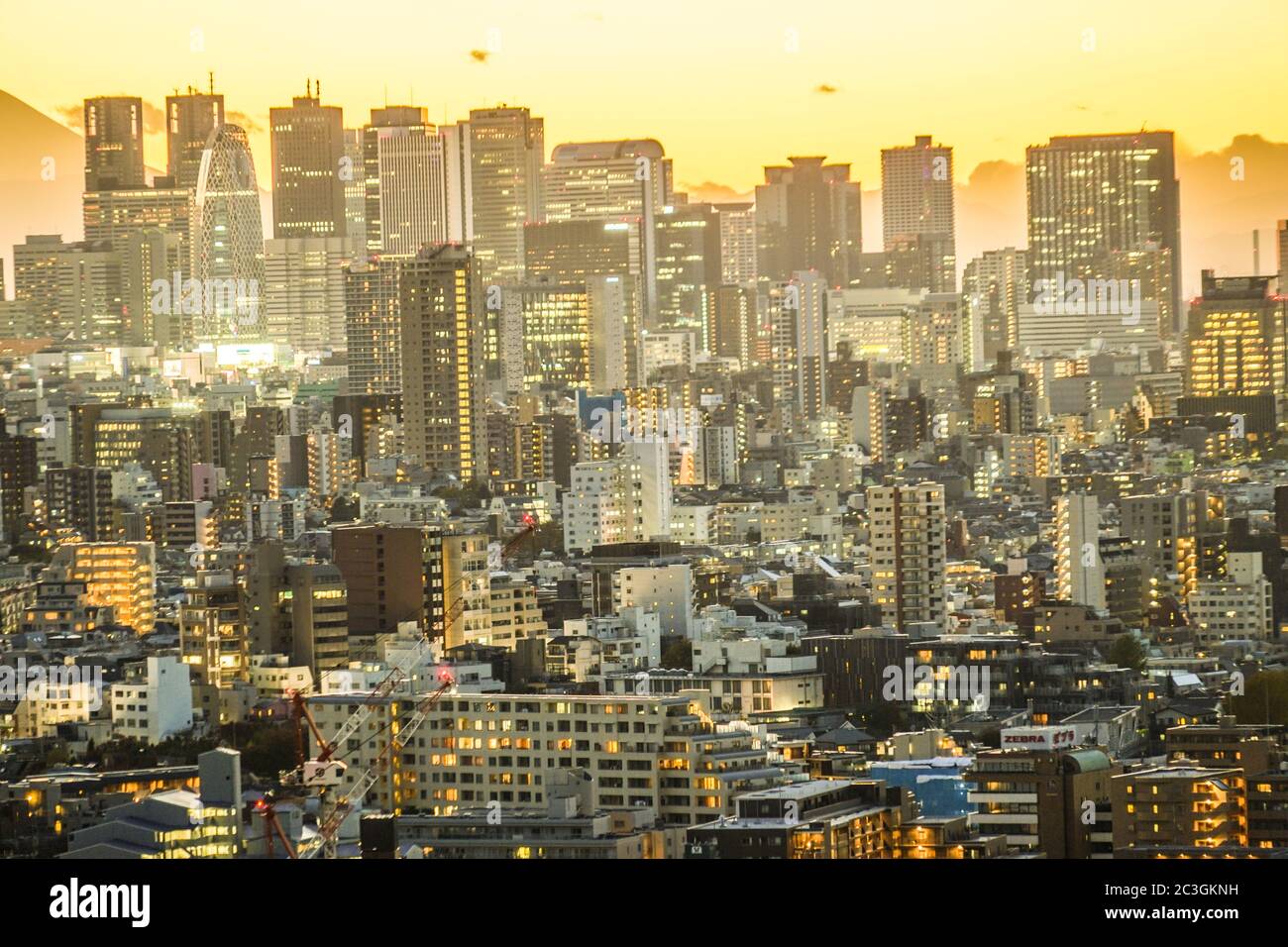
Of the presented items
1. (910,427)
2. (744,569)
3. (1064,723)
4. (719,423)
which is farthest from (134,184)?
(1064,723)

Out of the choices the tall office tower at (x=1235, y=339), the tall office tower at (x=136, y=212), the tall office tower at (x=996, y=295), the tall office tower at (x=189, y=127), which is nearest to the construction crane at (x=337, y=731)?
the tall office tower at (x=1235, y=339)

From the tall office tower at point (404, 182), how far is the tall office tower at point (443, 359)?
308 centimetres

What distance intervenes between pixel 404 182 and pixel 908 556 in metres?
22.6

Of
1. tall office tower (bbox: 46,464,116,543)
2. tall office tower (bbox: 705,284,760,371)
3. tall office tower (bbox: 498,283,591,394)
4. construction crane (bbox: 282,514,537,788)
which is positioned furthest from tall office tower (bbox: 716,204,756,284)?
construction crane (bbox: 282,514,537,788)

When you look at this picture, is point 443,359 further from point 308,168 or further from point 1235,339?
point 1235,339

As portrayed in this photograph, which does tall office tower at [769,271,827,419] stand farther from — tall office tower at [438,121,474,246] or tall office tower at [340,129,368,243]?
tall office tower at [340,129,368,243]

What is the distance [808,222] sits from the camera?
3641cm

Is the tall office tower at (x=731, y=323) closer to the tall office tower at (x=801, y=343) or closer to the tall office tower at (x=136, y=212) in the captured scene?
the tall office tower at (x=801, y=343)

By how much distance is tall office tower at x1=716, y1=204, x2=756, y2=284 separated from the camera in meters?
38.9

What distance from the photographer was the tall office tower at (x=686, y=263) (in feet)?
129

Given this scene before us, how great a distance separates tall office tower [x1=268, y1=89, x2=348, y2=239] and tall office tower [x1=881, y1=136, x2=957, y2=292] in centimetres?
736

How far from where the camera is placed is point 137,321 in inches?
1603

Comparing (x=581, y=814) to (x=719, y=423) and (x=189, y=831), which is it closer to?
(x=189, y=831)
